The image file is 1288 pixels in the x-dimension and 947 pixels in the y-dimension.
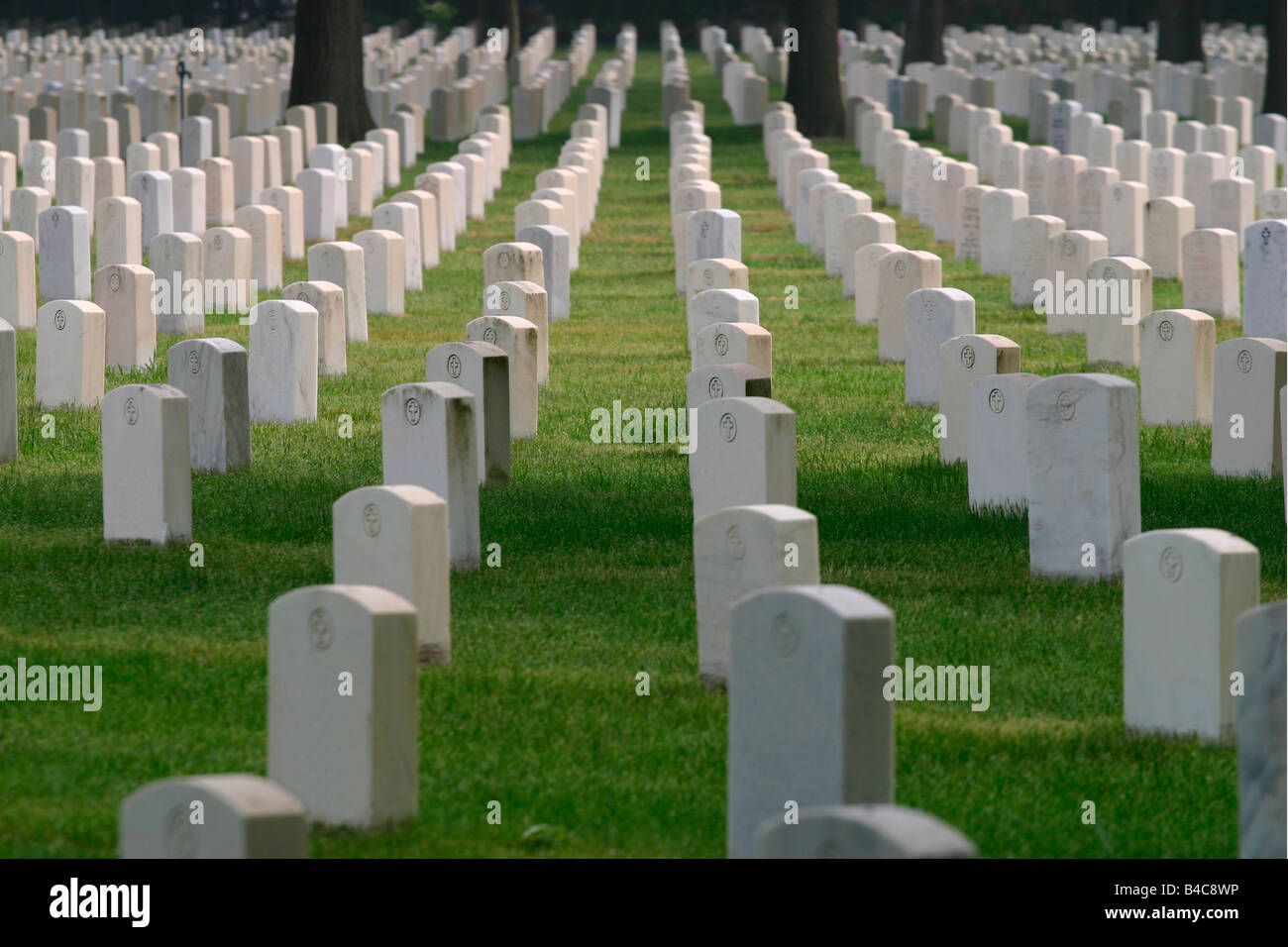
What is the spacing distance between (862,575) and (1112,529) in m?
1.00

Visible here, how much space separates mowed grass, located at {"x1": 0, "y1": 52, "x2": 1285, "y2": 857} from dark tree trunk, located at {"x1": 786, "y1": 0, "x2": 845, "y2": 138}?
18.4 metres

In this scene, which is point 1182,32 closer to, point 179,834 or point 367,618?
point 367,618

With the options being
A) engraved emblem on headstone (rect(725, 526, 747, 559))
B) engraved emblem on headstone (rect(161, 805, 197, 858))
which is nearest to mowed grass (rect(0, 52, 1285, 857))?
engraved emblem on headstone (rect(725, 526, 747, 559))

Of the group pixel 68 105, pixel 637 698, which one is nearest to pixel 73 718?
pixel 637 698

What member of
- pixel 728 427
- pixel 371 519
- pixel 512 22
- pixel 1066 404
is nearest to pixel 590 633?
pixel 371 519

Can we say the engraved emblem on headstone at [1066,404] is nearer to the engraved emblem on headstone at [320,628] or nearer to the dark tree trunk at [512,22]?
the engraved emblem on headstone at [320,628]

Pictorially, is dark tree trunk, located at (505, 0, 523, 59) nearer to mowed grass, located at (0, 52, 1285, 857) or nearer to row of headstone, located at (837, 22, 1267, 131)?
row of headstone, located at (837, 22, 1267, 131)

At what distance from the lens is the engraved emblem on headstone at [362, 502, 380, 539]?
22.7 ft

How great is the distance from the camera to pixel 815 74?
32.0m

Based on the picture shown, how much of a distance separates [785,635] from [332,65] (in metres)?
24.8

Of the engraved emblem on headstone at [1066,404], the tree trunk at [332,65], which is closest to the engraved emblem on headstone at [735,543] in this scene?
the engraved emblem on headstone at [1066,404]

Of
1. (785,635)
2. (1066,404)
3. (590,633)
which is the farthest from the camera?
(1066,404)

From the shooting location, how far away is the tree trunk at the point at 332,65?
28.5 metres

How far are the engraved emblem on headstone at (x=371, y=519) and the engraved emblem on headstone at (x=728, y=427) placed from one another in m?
2.01
